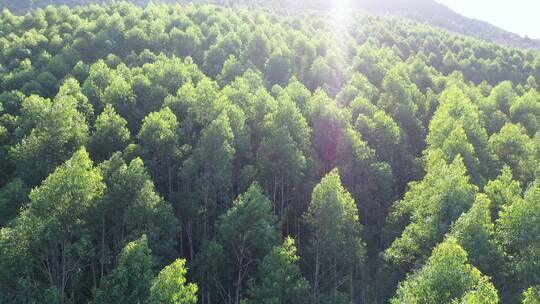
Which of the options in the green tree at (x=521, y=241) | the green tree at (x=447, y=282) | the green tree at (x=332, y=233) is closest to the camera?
the green tree at (x=447, y=282)

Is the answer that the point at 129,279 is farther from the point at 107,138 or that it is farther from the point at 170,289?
the point at 107,138

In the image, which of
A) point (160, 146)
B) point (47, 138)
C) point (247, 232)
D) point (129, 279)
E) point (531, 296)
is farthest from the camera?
point (160, 146)

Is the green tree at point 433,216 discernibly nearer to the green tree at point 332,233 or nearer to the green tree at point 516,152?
the green tree at point 332,233

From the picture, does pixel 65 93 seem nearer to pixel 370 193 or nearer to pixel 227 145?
pixel 227 145

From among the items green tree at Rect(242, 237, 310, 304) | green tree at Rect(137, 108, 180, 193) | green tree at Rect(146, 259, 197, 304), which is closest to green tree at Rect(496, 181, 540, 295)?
green tree at Rect(242, 237, 310, 304)

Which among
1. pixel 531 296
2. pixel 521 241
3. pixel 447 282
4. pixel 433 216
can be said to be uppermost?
pixel 433 216

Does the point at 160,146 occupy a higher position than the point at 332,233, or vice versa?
the point at 160,146

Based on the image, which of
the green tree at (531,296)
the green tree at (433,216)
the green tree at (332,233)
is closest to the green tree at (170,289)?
the green tree at (332,233)

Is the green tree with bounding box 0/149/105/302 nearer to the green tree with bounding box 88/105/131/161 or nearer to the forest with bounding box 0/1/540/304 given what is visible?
the forest with bounding box 0/1/540/304

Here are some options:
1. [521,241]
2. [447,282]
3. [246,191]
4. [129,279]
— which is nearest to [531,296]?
[447,282]
